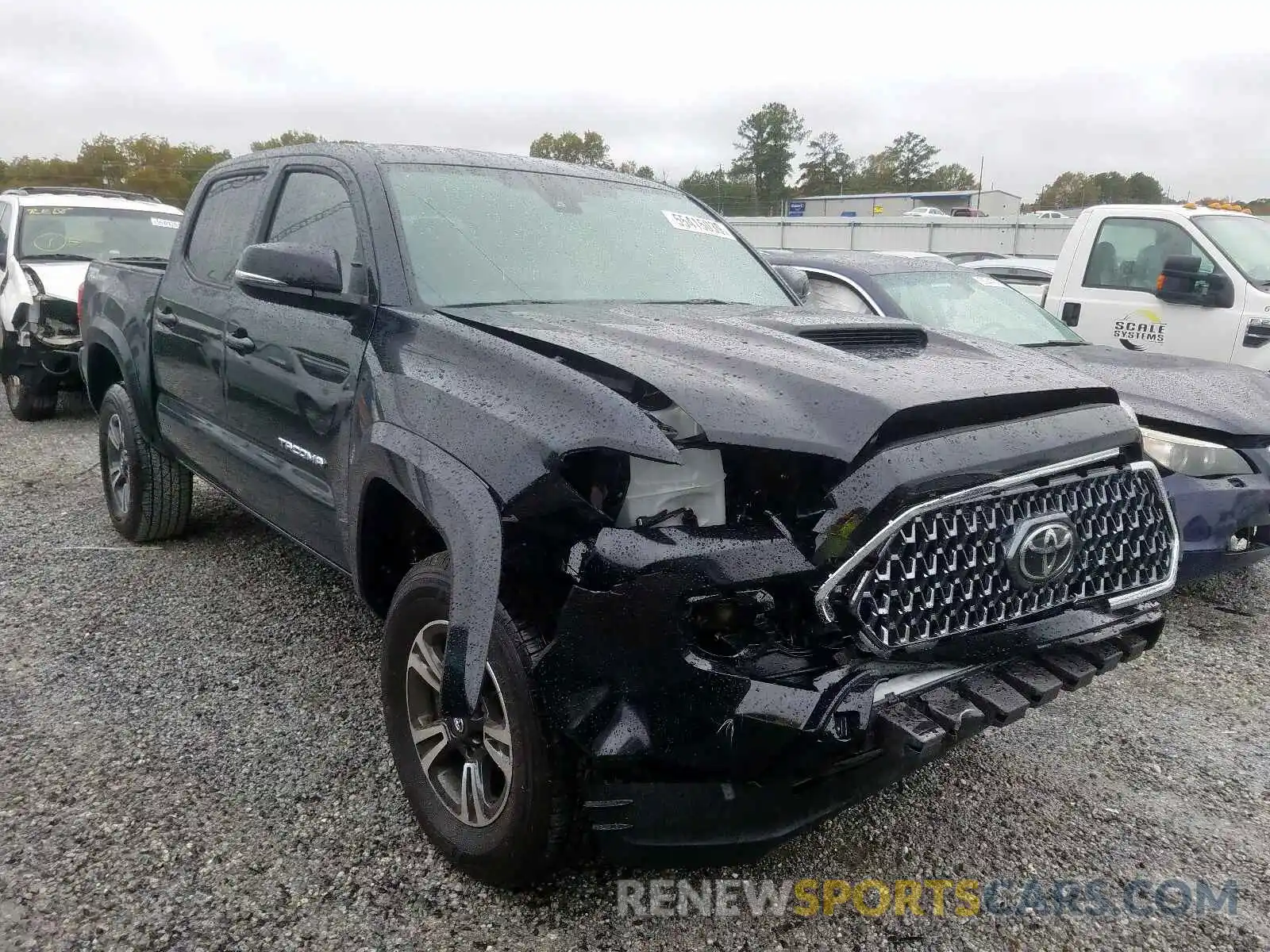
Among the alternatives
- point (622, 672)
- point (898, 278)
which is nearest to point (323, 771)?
point (622, 672)

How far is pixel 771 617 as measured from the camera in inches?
76.0

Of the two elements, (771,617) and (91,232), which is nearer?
(771,617)

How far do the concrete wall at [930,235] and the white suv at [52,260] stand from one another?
13.3 m

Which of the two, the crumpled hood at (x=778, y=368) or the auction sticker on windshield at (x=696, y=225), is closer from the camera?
the crumpled hood at (x=778, y=368)

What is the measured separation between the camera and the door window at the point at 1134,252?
666 cm

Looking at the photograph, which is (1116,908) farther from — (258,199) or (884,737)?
(258,199)

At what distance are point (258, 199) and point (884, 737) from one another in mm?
3080

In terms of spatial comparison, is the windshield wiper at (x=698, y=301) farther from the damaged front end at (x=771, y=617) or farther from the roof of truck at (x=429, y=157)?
the damaged front end at (x=771, y=617)

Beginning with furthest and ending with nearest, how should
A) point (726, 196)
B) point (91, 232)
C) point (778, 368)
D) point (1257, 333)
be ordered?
point (726, 196) < point (91, 232) < point (1257, 333) < point (778, 368)

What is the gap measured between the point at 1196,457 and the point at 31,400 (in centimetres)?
852

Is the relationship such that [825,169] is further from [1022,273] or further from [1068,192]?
[1022,273]

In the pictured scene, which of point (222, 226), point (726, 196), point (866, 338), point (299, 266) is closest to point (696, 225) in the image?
point (866, 338)

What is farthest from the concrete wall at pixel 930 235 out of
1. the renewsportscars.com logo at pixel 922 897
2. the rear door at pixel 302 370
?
the renewsportscars.com logo at pixel 922 897

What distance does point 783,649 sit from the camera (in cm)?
192
